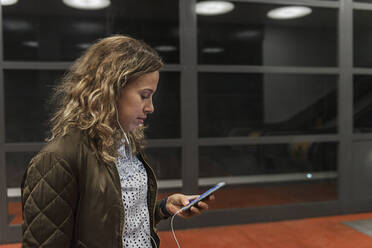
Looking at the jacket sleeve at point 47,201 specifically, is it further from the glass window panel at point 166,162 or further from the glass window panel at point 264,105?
the glass window panel at point 264,105

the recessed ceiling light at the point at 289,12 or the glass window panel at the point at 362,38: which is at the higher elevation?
the recessed ceiling light at the point at 289,12

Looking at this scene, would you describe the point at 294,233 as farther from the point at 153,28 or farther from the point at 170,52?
the point at 153,28

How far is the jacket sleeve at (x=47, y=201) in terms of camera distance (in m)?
0.96

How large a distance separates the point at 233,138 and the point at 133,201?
2387 mm

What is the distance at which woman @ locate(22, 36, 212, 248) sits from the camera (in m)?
0.97

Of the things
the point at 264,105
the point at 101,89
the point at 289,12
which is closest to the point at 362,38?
the point at 289,12

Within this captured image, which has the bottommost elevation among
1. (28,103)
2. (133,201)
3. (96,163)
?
(133,201)

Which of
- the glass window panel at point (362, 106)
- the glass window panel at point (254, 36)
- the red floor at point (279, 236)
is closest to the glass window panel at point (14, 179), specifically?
the red floor at point (279, 236)

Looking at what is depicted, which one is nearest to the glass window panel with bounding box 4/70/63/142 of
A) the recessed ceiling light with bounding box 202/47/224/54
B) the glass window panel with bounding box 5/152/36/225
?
the glass window panel with bounding box 5/152/36/225

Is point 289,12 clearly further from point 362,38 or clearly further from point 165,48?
point 165,48

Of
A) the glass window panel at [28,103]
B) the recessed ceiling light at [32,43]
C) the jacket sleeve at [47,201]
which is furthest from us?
the recessed ceiling light at [32,43]

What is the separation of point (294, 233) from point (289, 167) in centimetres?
129

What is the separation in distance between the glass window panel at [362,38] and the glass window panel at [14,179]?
12.9ft

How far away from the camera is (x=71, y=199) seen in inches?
39.1
